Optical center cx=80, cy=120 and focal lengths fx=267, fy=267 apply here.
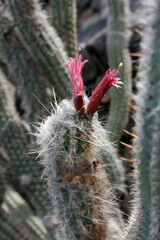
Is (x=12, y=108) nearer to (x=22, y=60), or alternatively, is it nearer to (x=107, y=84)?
(x=22, y=60)

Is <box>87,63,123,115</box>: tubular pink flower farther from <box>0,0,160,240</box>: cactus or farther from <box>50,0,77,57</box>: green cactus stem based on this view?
<box>50,0,77,57</box>: green cactus stem

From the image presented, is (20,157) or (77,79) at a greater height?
(77,79)

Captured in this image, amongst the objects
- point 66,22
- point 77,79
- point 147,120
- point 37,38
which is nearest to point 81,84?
point 77,79

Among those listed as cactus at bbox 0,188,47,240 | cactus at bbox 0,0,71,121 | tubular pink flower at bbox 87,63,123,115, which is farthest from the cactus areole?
cactus at bbox 0,188,47,240

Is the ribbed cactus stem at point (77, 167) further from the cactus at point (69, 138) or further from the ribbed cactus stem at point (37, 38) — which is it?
the ribbed cactus stem at point (37, 38)

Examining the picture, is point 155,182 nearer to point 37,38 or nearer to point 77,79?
point 77,79

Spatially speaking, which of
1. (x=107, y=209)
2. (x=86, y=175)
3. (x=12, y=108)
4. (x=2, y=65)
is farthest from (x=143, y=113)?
(x=2, y=65)

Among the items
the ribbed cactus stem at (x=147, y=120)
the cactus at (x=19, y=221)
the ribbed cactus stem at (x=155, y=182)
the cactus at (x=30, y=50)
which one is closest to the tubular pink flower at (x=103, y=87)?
the ribbed cactus stem at (x=147, y=120)
